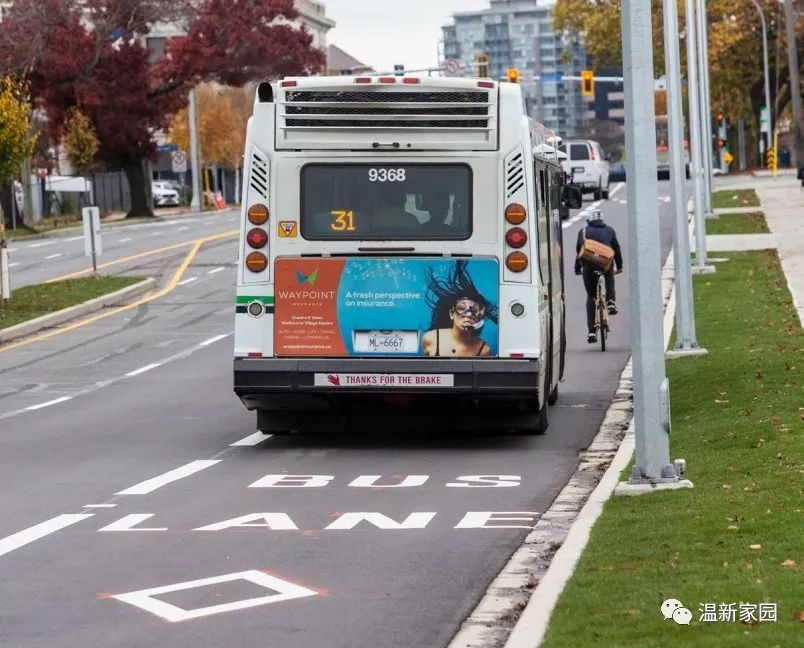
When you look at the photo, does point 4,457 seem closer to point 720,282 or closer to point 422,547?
point 422,547

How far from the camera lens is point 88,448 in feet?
54.7

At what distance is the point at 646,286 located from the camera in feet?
40.5

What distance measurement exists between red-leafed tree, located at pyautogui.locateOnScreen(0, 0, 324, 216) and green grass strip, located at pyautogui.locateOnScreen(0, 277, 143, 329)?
100ft

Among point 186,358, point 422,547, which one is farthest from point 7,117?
point 422,547

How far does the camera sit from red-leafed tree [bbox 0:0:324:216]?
70.9 metres

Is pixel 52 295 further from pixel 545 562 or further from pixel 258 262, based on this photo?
pixel 545 562

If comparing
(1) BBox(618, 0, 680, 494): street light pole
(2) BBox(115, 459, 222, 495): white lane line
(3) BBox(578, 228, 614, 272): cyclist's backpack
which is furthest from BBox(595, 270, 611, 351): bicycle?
(1) BBox(618, 0, 680, 494): street light pole

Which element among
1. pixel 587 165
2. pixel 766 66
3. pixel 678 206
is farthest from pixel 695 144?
pixel 766 66

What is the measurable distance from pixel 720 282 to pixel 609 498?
838 inches

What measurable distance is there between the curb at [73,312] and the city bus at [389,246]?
560 inches

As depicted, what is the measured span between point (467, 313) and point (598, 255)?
9.26m

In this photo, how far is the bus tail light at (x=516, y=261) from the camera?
15.7 m

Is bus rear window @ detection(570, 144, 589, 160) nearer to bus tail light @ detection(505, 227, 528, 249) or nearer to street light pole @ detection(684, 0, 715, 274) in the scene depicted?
street light pole @ detection(684, 0, 715, 274)

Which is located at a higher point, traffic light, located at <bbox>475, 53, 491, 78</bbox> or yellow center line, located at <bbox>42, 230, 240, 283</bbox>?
traffic light, located at <bbox>475, 53, 491, 78</bbox>
